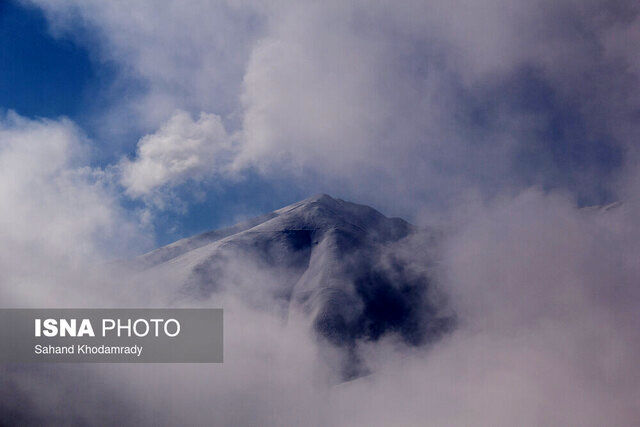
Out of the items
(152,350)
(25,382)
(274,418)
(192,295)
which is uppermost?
(192,295)

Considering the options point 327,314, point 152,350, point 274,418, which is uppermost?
point 327,314

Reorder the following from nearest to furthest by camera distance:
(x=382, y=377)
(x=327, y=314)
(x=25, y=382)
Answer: (x=25, y=382), (x=382, y=377), (x=327, y=314)

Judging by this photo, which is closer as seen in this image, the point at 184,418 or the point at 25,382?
the point at 25,382

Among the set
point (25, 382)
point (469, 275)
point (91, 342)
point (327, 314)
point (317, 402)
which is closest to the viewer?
point (25, 382)

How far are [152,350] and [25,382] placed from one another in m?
17.2

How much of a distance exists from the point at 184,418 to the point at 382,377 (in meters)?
51.0

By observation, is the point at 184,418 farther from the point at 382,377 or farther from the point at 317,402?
the point at 382,377

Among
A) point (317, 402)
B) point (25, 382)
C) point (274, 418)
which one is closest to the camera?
point (25, 382)

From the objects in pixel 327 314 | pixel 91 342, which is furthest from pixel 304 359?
pixel 91 342

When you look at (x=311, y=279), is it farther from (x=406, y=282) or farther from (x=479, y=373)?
(x=479, y=373)

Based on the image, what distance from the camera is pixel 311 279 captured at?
627 feet

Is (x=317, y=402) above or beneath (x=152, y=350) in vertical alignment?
beneath

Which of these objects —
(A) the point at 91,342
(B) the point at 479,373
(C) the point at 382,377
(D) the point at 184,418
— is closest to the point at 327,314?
(C) the point at 382,377

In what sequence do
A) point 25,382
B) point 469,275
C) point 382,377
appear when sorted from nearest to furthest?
1. point 25,382
2. point 382,377
3. point 469,275
